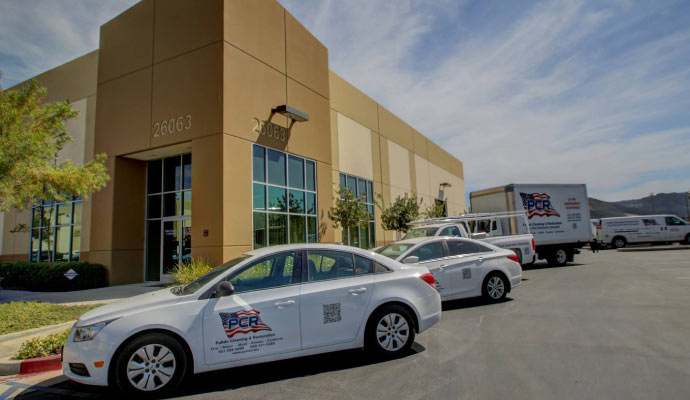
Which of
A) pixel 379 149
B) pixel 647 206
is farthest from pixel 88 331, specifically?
pixel 647 206

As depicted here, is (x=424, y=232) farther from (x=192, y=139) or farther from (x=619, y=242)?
(x=619, y=242)

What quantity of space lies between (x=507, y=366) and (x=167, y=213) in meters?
13.3

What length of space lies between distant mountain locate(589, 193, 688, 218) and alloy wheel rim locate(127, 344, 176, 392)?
140 meters

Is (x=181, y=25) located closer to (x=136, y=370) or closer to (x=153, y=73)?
(x=153, y=73)

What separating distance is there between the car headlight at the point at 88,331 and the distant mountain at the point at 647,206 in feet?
462

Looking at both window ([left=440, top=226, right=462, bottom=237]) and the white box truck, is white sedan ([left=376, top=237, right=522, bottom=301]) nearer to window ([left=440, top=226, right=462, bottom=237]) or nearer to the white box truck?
window ([left=440, top=226, right=462, bottom=237])

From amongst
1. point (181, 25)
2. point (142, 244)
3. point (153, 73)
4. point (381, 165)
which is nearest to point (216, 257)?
point (142, 244)

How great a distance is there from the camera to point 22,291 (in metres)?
14.4

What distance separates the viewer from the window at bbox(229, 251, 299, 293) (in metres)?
4.79

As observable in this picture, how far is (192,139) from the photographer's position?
12.6 meters

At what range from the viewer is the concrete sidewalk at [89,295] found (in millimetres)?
10984

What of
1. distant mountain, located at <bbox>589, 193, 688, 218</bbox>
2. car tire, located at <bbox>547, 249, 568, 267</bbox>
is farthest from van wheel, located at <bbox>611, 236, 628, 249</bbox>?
distant mountain, located at <bbox>589, 193, 688, 218</bbox>

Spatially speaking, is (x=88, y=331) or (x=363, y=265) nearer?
(x=88, y=331)

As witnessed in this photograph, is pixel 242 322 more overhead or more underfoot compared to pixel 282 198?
more underfoot
